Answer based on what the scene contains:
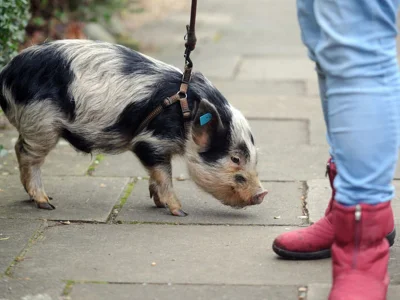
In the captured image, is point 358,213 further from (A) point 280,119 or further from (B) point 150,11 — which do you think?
(B) point 150,11

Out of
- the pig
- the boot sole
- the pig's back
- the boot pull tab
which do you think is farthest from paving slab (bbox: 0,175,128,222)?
the boot pull tab

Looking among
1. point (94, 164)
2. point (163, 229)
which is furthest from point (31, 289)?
point (94, 164)

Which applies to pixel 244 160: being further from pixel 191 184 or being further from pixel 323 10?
pixel 323 10

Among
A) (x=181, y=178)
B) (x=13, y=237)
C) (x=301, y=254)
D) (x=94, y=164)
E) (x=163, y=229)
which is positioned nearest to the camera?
(x=301, y=254)

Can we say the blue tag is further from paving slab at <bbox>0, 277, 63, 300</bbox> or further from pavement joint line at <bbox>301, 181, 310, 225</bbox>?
paving slab at <bbox>0, 277, 63, 300</bbox>

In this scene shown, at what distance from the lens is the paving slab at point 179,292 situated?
3.17 meters

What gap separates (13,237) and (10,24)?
2.05 m

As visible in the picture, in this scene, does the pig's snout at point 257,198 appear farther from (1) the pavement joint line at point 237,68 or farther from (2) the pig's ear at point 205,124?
(1) the pavement joint line at point 237,68

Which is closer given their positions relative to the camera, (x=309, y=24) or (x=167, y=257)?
(x=309, y=24)

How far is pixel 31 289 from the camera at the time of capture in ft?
10.7

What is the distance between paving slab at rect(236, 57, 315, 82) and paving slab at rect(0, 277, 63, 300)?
5.32 metres

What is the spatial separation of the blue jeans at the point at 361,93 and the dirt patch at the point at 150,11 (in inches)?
342

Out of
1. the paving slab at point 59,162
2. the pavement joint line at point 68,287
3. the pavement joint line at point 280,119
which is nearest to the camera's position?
the pavement joint line at point 68,287

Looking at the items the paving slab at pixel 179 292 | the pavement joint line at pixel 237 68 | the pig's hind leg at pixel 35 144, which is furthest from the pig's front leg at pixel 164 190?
→ the pavement joint line at pixel 237 68
